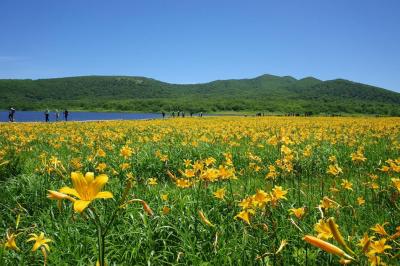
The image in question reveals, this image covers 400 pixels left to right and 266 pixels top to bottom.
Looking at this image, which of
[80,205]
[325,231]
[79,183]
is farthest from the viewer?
[325,231]

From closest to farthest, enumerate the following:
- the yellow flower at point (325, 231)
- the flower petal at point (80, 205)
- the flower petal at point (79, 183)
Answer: the flower petal at point (80, 205), the flower petal at point (79, 183), the yellow flower at point (325, 231)

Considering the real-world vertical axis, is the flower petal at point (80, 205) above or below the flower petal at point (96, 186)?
below

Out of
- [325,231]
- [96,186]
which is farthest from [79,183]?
[325,231]

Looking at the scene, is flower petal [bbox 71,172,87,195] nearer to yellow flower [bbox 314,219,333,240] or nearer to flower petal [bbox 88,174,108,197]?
flower petal [bbox 88,174,108,197]

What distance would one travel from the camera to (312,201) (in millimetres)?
4062

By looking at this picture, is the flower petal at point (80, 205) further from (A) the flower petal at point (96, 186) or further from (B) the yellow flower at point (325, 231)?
(B) the yellow flower at point (325, 231)

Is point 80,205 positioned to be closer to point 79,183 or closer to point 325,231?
point 79,183

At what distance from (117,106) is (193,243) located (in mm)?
145356

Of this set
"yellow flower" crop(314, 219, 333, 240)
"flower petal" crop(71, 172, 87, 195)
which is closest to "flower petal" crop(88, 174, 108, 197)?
"flower petal" crop(71, 172, 87, 195)

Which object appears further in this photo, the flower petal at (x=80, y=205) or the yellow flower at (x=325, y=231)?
the yellow flower at (x=325, y=231)

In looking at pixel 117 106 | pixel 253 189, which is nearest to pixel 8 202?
pixel 253 189

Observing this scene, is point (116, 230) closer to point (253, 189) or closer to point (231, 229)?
point (231, 229)

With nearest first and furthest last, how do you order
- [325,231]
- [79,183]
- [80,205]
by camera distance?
[80,205] < [79,183] < [325,231]

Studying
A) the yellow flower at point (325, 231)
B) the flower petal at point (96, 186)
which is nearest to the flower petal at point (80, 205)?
the flower petal at point (96, 186)
